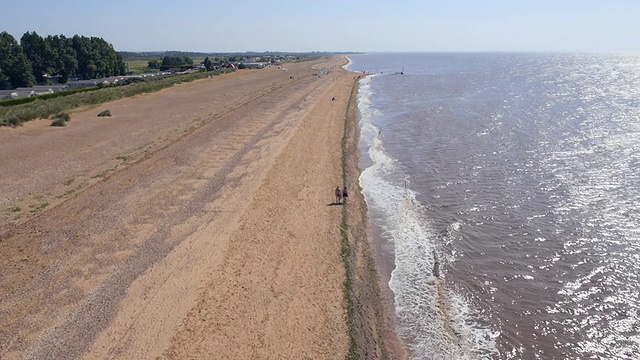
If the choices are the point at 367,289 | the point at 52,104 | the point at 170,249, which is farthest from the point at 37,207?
the point at 52,104

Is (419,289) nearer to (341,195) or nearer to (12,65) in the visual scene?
(341,195)

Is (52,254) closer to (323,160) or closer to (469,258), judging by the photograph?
(469,258)

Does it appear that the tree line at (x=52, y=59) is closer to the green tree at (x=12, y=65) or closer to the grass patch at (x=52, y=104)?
the green tree at (x=12, y=65)

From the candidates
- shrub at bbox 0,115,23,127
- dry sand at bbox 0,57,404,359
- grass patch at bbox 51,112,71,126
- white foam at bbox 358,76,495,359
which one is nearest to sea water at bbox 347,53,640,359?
white foam at bbox 358,76,495,359

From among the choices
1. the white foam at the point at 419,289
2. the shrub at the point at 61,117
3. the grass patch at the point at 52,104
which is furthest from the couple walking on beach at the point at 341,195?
the grass patch at the point at 52,104

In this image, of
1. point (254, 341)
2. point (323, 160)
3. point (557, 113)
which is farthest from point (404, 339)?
point (557, 113)

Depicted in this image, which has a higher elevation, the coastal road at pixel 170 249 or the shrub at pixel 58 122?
the shrub at pixel 58 122

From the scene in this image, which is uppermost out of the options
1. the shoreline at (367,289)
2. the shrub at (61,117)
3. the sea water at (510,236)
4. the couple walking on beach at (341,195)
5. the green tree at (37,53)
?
the green tree at (37,53)
